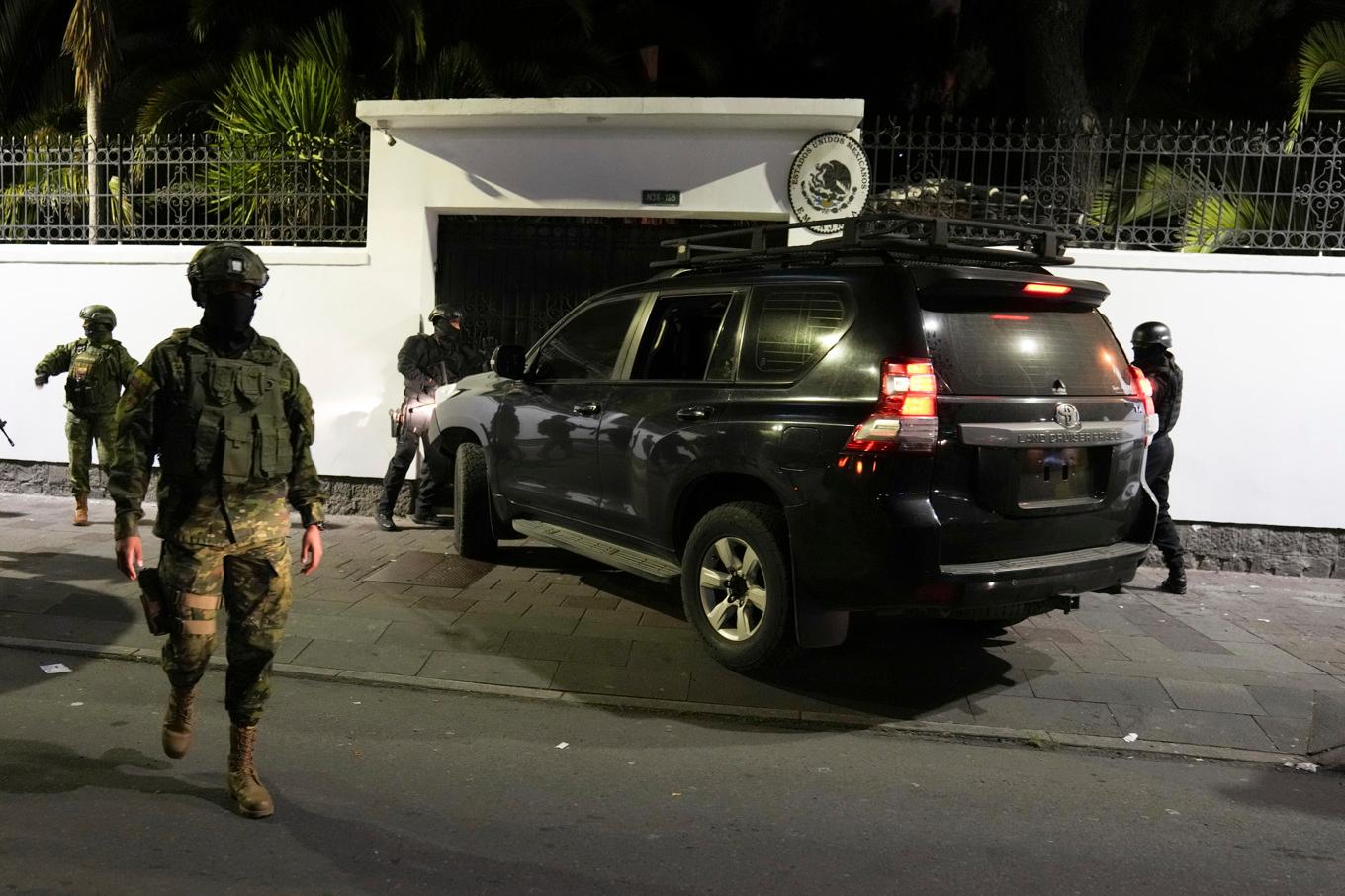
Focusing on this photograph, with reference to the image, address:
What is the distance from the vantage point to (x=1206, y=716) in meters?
4.63

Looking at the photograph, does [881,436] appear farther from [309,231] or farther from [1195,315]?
[309,231]

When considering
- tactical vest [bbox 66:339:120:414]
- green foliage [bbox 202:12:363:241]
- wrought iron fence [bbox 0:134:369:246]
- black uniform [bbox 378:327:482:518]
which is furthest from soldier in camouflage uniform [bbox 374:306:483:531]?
tactical vest [bbox 66:339:120:414]

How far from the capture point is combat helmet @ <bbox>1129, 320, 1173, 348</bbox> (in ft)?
23.2

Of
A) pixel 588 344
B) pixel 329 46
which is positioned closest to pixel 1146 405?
pixel 588 344

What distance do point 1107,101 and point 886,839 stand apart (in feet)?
41.2

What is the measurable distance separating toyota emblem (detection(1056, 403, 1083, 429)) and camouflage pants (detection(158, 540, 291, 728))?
3.20 m

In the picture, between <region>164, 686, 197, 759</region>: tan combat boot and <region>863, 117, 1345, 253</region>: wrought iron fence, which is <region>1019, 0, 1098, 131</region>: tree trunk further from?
<region>164, 686, 197, 759</region>: tan combat boot

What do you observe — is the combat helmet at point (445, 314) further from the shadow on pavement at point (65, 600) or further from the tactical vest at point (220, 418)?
the tactical vest at point (220, 418)

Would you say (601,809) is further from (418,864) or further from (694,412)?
(694,412)

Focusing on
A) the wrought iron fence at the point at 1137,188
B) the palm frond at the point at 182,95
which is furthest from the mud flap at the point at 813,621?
the palm frond at the point at 182,95

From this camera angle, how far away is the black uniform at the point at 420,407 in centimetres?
841

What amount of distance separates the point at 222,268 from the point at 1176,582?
640 centimetres

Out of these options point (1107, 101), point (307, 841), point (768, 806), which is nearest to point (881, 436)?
point (768, 806)

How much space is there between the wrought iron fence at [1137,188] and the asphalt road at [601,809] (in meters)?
5.03
